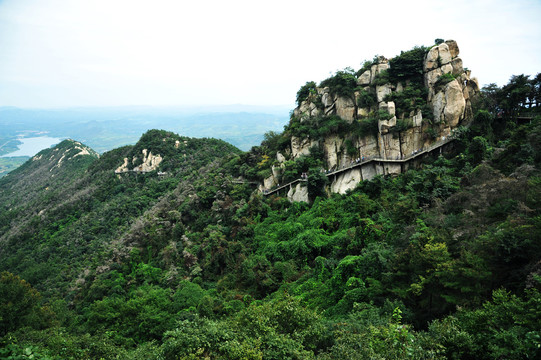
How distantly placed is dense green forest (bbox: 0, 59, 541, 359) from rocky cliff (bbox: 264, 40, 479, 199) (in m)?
2.01

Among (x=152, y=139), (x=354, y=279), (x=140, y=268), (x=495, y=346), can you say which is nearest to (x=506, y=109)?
(x=354, y=279)

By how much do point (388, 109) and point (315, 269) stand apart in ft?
56.8

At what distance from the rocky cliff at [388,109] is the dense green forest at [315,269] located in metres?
2.01

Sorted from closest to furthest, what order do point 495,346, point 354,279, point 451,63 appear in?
1. point 495,346
2. point 354,279
3. point 451,63

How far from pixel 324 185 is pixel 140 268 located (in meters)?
21.1

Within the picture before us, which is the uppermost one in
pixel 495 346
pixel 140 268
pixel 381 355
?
pixel 495 346

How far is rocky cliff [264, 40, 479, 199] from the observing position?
95.2 feet

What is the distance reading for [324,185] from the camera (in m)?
31.4

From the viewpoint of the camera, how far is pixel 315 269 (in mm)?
23234

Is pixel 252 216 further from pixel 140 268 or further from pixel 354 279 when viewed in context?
pixel 354 279

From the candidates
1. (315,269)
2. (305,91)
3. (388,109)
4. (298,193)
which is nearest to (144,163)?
(305,91)

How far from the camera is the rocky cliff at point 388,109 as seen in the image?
95.2 ft

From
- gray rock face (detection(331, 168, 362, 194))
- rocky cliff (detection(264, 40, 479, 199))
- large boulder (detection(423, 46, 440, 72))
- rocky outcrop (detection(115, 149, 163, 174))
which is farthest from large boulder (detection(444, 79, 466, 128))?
rocky outcrop (detection(115, 149, 163, 174))

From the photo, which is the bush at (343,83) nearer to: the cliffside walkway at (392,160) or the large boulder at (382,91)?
the large boulder at (382,91)
